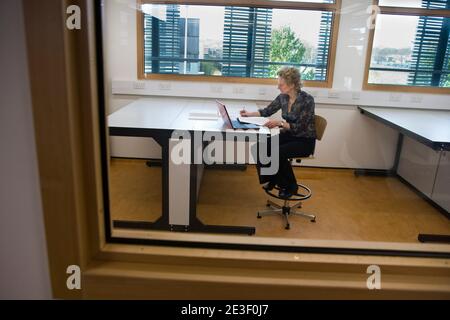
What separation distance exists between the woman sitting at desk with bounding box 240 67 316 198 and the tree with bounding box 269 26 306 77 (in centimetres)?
92

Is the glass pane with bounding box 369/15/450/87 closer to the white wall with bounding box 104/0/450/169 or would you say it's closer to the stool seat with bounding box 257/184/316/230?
the white wall with bounding box 104/0/450/169

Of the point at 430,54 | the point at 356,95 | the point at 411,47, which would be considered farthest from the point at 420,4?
the point at 356,95

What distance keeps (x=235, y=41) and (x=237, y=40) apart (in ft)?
0.08

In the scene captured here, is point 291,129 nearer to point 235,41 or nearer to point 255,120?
point 255,120

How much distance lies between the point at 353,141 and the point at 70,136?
3.66 metres

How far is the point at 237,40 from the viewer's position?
4094mm

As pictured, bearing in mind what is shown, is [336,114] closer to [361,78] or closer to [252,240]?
[361,78]

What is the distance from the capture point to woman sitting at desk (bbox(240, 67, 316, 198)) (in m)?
2.99

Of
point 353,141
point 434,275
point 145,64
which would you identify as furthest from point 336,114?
point 434,275

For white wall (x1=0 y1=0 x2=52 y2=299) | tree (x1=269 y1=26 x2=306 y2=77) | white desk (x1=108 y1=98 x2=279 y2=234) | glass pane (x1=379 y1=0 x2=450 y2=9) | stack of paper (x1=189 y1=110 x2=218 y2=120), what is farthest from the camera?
tree (x1=269 y1=26 x2=306 y2=77)

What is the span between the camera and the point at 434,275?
3.97 ft

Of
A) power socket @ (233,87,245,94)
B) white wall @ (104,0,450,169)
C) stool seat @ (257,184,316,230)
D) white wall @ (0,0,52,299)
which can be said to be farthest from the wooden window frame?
power socket @ (233,87,245,94)

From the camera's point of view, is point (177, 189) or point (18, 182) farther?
point (177, 189)

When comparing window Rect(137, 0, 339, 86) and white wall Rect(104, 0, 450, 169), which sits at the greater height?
window Rect(137, 0, 339, 86)
